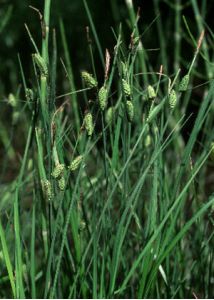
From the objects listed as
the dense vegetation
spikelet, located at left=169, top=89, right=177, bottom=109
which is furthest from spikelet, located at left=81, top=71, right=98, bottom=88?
spikelet, located at left=169, top=89, right=177, bottom=109

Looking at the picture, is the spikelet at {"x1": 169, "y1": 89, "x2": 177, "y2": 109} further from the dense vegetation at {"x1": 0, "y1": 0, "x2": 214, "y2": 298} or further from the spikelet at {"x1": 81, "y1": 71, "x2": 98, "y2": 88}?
the spikelet at {"x1": 81, "y1": 71, "x2": 98, "y2": 88}

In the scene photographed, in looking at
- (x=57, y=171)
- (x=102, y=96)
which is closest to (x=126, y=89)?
(x=102, y=96)

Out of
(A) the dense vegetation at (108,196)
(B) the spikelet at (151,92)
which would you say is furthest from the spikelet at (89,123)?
(B) the spikelet at (151,92)

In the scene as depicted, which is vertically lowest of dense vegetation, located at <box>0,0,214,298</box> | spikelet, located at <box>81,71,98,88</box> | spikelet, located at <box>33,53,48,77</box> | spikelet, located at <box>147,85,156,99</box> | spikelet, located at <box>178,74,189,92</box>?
dense vegetation, located at <box>0,0,214,298</box>

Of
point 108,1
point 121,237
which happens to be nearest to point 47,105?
point 121,237

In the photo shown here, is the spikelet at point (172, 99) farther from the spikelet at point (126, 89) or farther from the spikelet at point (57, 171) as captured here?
the spikelet at point (57, 171)

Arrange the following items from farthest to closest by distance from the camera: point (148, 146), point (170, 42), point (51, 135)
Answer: point (170, 42)
point (148, 146)
point (51, 135)

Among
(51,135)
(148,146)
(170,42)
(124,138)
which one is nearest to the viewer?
(51,135)

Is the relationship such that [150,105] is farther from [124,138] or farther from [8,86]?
[8,86]

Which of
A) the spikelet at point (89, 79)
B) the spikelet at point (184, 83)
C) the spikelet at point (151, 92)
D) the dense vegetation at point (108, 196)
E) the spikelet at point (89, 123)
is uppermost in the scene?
the spikelet at point (89, 79)

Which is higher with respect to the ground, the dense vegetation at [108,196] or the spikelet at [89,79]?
the spikelet at [89,79]

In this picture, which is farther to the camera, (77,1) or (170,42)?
(77,1)
